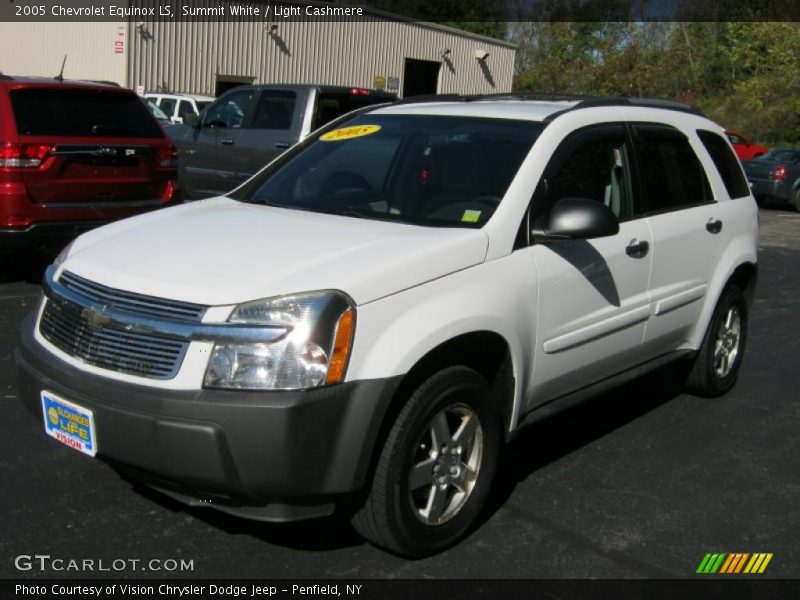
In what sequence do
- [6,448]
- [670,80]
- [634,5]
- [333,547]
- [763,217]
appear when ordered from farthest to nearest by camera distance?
[634,5], [670,80], [763,217], [6,448], [333,547]

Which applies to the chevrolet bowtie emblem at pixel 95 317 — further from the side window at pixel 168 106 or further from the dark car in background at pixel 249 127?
the side window at pixel 168 106

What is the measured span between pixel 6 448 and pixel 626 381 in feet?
10.0

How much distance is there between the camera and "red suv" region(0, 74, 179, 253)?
7.39 meters

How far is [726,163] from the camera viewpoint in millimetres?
5785

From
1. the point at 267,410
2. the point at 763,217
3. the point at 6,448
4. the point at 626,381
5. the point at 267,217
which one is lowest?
the point at 763,217

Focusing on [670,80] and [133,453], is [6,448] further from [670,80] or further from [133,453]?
[670,80]

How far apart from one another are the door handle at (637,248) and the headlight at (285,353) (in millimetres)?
1917

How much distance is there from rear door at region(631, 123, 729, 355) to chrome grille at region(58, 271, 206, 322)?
2533mm

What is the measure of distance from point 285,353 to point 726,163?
3724 millimetres

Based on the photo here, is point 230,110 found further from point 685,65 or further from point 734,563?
point 685,65

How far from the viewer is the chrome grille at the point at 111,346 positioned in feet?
10.5

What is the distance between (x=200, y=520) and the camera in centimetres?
385

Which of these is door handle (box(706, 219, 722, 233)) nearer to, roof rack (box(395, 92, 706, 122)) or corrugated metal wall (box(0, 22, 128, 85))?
roof rack (box(395, 92, 706, 122))

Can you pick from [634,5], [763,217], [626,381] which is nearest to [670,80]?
[634,5]
